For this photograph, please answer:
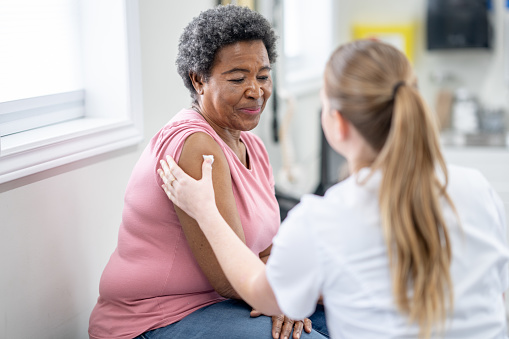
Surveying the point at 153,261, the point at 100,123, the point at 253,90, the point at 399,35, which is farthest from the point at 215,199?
the point at 399,35

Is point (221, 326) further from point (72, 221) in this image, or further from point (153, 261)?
point (72, 221)

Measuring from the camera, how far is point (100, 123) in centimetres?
174

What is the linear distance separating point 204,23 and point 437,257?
0.84 metres

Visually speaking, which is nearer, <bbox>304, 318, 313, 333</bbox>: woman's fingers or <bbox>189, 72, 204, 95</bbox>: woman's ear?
<bbox>304, 318, 313, 333</bbox>: woman's fingers

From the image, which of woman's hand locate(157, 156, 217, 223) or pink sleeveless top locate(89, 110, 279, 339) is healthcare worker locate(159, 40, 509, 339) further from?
pink sleeveless top locate(89, 110, 279, 339)

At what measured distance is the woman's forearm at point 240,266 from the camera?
1.09 meters

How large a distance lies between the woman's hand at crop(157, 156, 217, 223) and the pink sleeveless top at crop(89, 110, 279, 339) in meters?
0.08

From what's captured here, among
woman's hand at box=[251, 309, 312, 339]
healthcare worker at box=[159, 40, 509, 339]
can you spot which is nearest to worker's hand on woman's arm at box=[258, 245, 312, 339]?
woman's hand at box=[251, 309, 312, 339]

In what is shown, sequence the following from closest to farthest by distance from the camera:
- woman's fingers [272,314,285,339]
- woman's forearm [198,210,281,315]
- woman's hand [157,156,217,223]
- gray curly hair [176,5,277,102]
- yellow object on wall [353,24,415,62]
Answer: woman's forearm [198,210,281,315] < woman's hand [157,156,217,223] < woman's fingers [272,314,285,339] < gray curly hair [176,5,277,102] < yellow object on wall [353,24,415,62]

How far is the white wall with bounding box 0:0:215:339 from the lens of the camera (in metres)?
1.41

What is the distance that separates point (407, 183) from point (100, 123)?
3.47 feet

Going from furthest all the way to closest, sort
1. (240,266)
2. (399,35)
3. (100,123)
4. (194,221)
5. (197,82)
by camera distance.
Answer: (399,35)
(100,123)
(197,82)
(194,221)
(240,266)

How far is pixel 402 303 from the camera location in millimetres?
949

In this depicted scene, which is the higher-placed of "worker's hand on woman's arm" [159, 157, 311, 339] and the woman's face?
the woman's face
